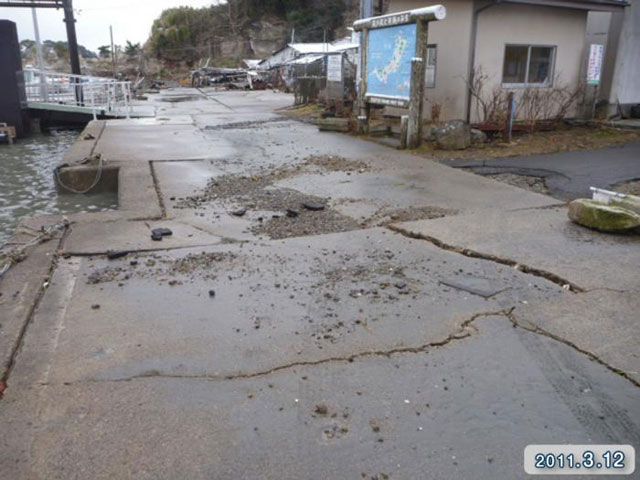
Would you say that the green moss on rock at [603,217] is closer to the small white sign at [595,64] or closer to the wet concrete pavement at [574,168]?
the wet concrete pavement at [574,168]

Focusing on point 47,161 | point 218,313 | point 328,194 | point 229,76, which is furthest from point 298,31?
point 218,313

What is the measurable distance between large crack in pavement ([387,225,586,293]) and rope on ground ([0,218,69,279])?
11.7 feet

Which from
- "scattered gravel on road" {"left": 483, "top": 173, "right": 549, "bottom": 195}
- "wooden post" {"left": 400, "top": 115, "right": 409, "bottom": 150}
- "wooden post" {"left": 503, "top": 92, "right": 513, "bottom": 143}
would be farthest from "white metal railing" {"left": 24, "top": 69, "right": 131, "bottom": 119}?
"scattered gravel on road" {"left": 483, "top": 173, "right": 549, "bottom": 195}

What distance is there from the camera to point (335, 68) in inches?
705

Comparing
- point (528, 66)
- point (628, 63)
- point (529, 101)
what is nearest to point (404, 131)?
point (529, 101)

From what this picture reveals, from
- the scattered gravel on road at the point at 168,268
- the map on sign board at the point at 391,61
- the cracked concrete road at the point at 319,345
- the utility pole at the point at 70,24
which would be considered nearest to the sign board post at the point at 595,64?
the map on sign board at the point at 391,61

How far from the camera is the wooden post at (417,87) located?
10531 mm

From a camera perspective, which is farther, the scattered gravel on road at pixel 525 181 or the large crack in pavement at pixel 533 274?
the scattered gravel on road at pixel 525 181

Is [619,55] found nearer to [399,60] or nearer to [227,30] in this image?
[399,60]

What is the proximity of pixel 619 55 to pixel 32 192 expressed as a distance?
1436cm

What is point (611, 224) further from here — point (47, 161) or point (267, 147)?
point (47, 161)

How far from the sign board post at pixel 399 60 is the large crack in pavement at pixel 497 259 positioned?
566 centimetres

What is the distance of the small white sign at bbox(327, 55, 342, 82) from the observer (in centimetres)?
1765

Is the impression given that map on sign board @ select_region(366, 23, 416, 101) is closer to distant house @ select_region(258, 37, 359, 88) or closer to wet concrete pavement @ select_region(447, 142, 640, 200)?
wet concrete pavement @ select_region(447, 142, 640, 200)
